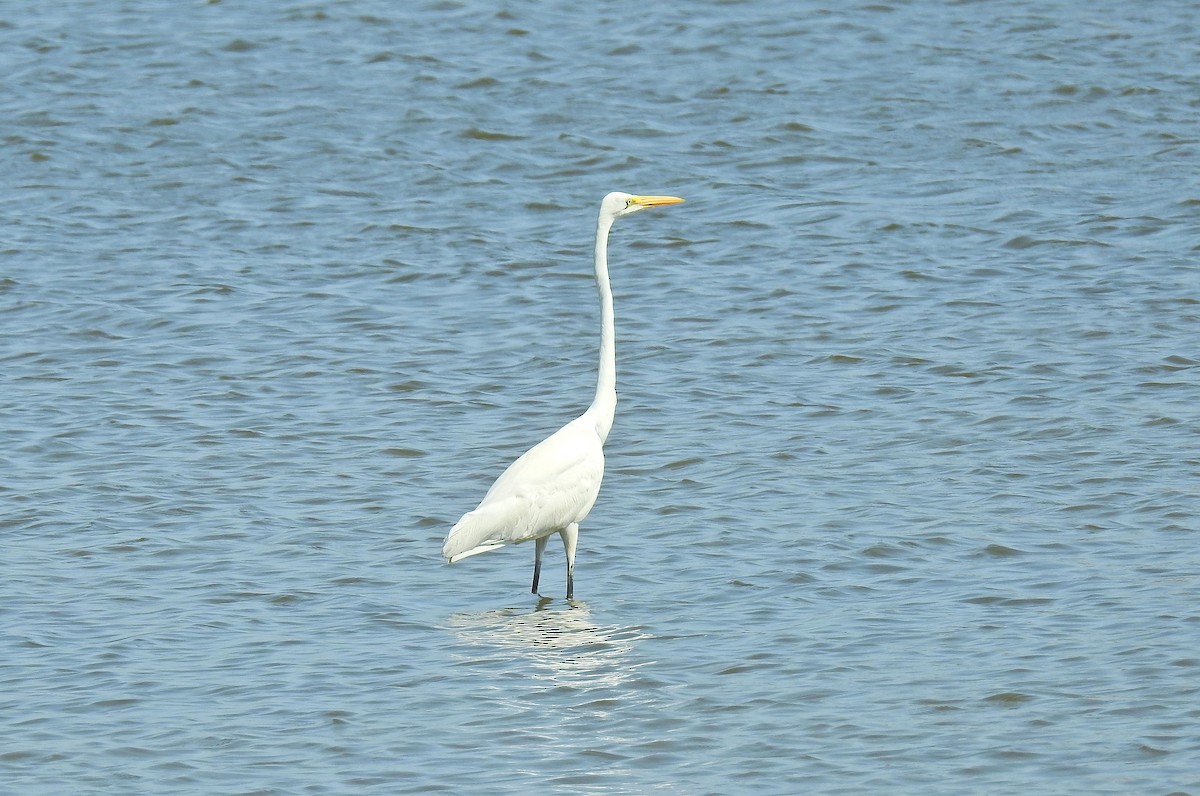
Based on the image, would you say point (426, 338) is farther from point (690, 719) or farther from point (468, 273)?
point (690, 719)

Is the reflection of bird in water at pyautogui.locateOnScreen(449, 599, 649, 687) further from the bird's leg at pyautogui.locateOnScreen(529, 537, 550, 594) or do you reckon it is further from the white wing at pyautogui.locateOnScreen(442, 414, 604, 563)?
the white wing at pyautogui.locateOnScreen(442, 414, 604, 563)

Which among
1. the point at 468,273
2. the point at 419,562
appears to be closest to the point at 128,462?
the point at 419,562

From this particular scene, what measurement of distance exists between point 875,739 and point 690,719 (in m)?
0.64

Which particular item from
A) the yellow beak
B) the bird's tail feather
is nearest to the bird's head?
the yellow beak

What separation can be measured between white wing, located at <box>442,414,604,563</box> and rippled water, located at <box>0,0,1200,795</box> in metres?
0.26

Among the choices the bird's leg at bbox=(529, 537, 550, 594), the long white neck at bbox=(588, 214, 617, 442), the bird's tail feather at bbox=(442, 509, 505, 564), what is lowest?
the bird's leg at bbox=(529, 537, 550, 594)

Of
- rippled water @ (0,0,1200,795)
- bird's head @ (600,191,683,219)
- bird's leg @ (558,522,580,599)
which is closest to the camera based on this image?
rippled water @ (0,0,1200,795)

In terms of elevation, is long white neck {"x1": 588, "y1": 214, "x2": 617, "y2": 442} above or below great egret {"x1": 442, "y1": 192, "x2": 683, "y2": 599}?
above

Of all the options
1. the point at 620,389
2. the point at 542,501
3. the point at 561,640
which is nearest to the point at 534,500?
the point at 542,501

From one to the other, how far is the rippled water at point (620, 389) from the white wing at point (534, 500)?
0.26 meters

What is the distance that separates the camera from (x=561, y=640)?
7.18 metres

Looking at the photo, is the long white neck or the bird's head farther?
the bird's head

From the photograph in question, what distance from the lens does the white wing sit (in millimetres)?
7801

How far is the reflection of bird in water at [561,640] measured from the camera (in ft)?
22.3
